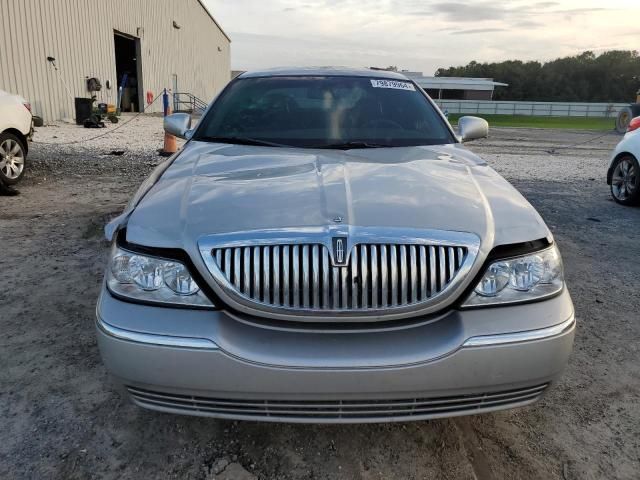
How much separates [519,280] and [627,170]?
644cm

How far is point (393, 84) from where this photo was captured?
12.3ft

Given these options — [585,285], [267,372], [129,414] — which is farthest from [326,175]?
[585,285]

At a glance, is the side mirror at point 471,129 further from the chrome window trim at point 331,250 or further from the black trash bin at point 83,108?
the black trash bin at point 83,108

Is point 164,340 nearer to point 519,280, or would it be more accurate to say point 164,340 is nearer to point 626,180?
point 519,280

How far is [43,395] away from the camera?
2.57 meters

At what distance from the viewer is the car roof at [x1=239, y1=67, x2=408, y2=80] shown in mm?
3738

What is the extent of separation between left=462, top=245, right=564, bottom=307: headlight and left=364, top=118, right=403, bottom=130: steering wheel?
1.58 m

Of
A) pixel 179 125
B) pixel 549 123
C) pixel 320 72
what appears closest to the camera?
pixel 179 125

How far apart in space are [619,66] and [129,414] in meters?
99.8

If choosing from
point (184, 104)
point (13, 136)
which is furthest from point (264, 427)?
point (184, 104)

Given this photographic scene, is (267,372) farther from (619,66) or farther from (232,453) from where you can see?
(619,66)

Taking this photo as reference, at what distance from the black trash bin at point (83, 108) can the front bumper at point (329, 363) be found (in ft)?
55.4

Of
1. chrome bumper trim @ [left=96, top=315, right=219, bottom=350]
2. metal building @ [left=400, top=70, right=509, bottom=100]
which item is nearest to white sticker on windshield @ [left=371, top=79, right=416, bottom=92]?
chrome bumper trim @ [left=96, top=315, right=219, bottom=350]

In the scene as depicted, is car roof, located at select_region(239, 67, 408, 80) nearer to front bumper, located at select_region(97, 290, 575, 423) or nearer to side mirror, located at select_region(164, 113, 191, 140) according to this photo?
side mirror, located at select_region(164, 113, 191, 140)
